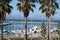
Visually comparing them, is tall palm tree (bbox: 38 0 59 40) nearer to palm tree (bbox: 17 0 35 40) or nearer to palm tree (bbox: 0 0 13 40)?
palm tree (bbox: 17 0 35 40)

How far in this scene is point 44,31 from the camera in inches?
1795

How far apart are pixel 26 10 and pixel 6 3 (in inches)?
164

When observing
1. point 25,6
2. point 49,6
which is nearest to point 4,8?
point 25,6

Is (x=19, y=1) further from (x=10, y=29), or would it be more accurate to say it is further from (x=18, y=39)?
(x=10, y=29)

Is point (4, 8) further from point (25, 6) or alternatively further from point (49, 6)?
point (49, 6)

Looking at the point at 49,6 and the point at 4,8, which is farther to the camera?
the point at 49,6

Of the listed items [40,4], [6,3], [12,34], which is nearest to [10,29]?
[12,34]

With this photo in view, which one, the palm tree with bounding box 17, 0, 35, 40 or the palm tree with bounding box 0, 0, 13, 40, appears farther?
the palm tree with bounding box 17, 0, 35, 40

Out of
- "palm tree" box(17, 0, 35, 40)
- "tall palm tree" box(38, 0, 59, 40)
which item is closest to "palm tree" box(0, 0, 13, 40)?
"palm tree" box(17, 0, 35, 40)

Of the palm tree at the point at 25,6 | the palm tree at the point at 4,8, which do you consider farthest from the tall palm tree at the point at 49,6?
the palm tree at the point at 4,8

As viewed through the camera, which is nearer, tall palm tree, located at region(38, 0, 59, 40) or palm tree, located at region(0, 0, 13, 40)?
palm tree, located at region(0, 0, 13, 40)

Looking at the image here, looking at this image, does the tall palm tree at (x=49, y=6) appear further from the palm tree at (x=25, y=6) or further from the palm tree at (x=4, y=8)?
the palm tree at (x=4, y=8)

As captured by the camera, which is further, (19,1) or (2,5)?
(19,1)

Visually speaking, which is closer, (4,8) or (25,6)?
(4,8)
